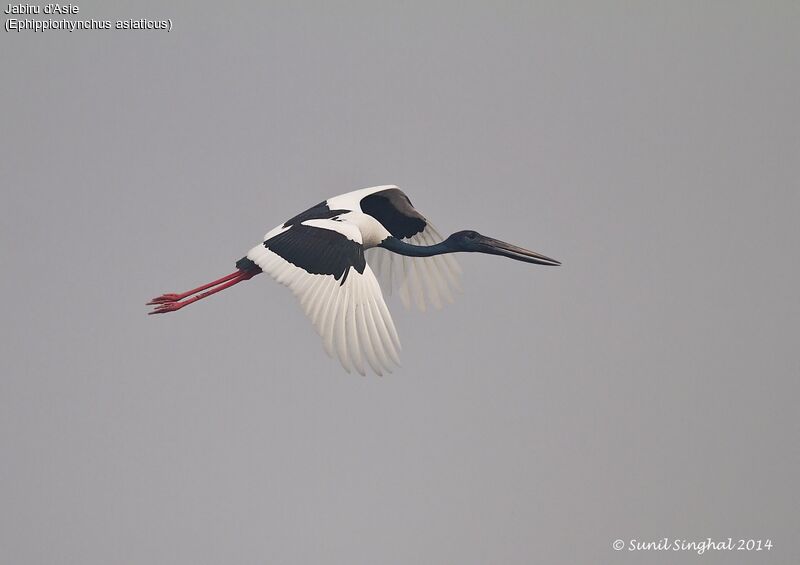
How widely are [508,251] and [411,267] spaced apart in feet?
9.39

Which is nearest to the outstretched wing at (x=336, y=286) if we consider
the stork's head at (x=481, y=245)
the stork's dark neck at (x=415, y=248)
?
the stork's dark neck at (x=415, y=248)

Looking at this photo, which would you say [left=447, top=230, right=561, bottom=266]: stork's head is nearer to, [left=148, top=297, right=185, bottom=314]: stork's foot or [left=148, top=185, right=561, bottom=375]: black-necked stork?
[left=148, top=185, right=561, bottom=375]: black-necked stork

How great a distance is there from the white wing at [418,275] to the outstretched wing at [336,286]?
4.66m

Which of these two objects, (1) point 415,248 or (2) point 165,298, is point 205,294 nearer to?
(2) point 165,298

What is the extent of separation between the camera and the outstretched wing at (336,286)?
22.0m

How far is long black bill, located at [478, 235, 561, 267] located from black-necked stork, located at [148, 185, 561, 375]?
0.8 inches

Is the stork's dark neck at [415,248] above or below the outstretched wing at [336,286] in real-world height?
above

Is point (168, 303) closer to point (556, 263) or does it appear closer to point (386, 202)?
point (386, 202)

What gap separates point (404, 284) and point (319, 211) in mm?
3750

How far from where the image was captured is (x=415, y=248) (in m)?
28.4

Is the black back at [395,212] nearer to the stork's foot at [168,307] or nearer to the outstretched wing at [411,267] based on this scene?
the outstretched wing at [411,267]

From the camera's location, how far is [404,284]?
30562 mm

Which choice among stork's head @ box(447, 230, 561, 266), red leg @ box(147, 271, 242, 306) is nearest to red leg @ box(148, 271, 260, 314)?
red leg @ box(147, 271, 242, 306)

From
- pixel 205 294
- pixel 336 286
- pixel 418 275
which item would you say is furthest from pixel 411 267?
pixel 336 286
